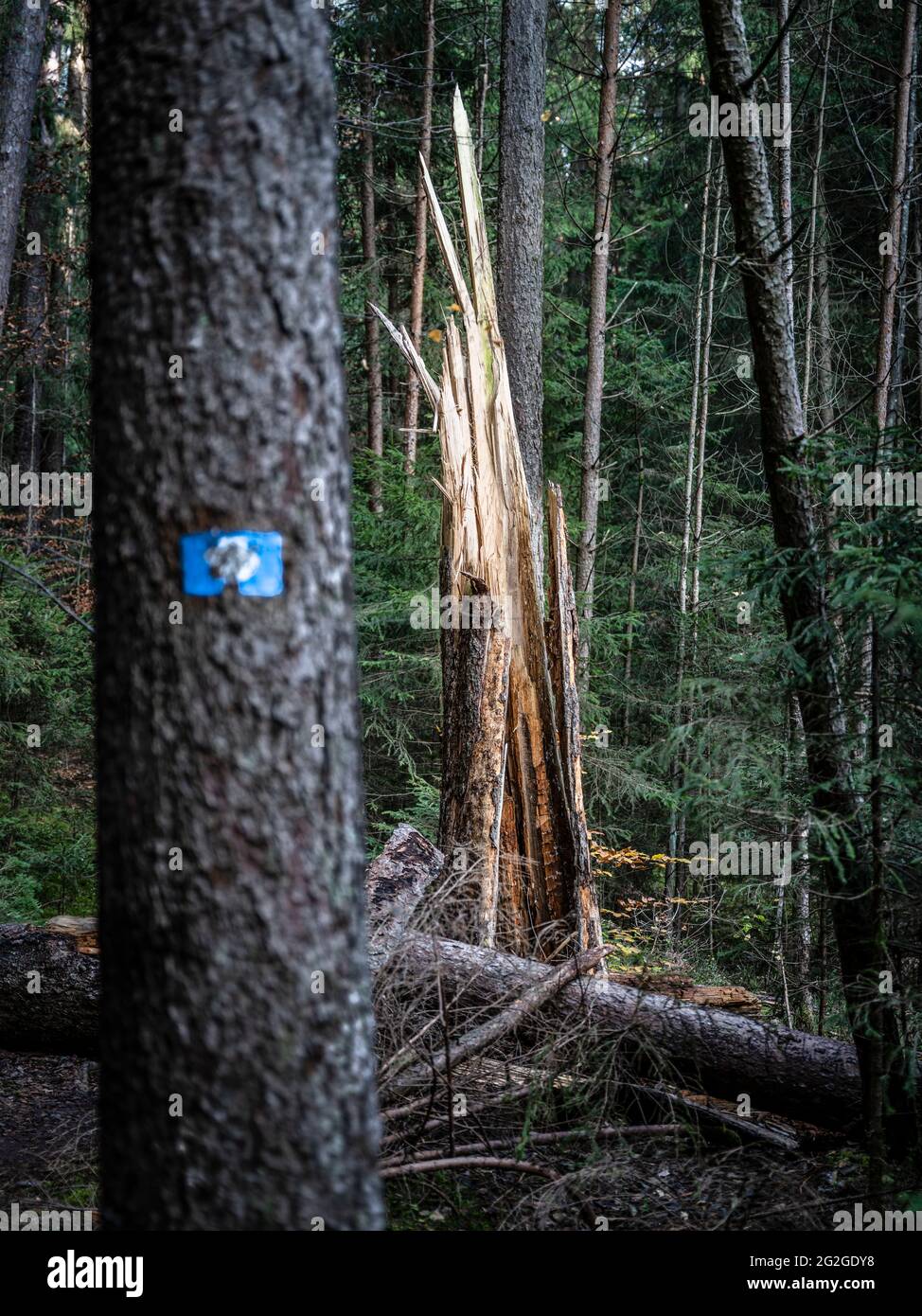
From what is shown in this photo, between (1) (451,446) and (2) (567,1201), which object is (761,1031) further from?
(1) (451,446)

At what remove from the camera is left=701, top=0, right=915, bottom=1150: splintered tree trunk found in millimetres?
4277

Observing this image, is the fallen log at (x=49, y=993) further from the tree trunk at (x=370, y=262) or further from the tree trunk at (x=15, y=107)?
the tree trunk at (x=370, y=262)

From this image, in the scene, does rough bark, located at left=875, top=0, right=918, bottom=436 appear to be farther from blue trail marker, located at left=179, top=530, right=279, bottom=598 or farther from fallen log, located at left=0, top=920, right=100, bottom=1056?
blue trail marker, located at left=179, top=530, right=279, bottom=598

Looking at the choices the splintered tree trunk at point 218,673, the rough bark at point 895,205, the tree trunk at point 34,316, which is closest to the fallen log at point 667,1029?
the splintered tree trunk at point 218,673

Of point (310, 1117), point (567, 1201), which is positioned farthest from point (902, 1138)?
point (310, 1117)

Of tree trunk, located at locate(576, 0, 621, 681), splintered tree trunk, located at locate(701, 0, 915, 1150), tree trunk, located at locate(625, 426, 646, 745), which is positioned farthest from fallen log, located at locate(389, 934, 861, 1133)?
tree trunk, located at locate(625, 426, 646, 745)

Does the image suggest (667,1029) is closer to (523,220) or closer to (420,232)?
(523,220)

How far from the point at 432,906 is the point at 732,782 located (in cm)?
177

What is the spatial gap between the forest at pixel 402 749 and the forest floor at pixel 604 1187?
3cm

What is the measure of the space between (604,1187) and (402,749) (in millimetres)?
6709

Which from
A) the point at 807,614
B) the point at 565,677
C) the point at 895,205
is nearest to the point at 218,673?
the point at 807,614

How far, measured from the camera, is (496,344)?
685 cm

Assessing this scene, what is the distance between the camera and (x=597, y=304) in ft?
39.0

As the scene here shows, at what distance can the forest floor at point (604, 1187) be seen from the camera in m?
4.16
